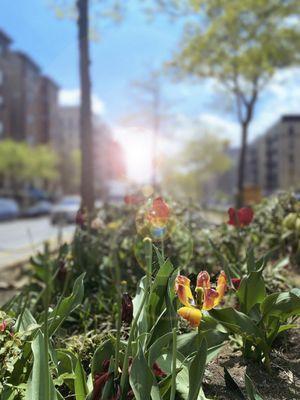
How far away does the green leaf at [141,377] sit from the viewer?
1.69 metres

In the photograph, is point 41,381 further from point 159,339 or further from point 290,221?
point 290,221

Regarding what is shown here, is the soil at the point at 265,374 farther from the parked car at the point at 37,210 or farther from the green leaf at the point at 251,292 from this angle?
the parked car at the point at 37,210

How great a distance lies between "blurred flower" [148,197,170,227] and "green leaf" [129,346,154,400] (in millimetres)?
745

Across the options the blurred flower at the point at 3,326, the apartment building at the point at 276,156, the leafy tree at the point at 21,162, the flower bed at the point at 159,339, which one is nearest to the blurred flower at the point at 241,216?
the flower bed at the point at 159,339

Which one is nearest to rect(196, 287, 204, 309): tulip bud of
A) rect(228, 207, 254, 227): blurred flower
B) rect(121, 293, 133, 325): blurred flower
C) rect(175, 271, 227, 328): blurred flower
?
rect(175, 271, 227, 328): blurred flower

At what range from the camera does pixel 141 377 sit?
1.72 metres

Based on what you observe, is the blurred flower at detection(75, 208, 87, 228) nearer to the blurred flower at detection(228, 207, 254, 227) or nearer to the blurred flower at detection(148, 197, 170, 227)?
the blurred flower at detection(228, 207, 254, 227)

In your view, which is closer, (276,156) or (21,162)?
(21,162)

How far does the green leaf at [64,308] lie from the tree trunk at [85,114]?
5979 millimetres

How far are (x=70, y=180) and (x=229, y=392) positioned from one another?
7320cm

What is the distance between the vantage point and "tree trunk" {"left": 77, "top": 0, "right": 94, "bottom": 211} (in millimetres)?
8578

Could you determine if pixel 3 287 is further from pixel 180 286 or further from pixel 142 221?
pixel 180 286

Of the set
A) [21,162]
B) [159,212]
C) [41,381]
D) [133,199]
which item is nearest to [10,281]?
[133,199]

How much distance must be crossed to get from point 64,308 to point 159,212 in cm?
63
